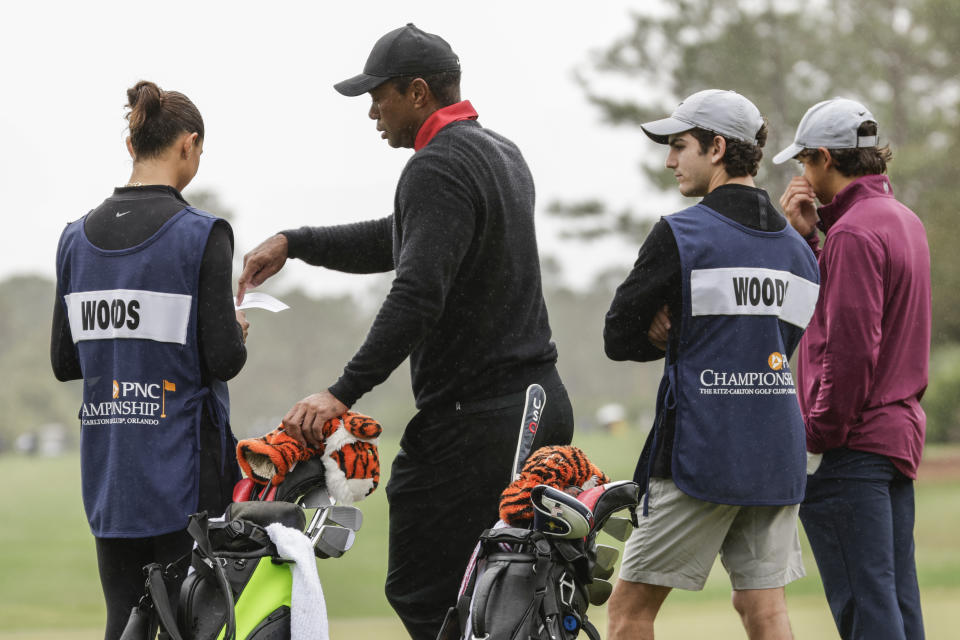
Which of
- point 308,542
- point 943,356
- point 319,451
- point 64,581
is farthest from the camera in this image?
point 943,356

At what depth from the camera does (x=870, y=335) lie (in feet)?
10.5

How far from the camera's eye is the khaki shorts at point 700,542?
307cm

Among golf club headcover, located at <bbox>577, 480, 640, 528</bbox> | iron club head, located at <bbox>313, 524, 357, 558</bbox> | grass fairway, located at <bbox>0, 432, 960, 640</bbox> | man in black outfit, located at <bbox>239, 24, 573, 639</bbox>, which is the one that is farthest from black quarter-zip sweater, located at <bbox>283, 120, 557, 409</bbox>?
grass fairway, located at <bbox>0, 432, 960, 640</bbox>

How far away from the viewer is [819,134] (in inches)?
135

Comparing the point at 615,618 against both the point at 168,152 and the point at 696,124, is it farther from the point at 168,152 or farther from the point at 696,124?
the point at 168,152

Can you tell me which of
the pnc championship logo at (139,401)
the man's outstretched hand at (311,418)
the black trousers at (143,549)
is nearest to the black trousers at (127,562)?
the black trousers at (143,549)

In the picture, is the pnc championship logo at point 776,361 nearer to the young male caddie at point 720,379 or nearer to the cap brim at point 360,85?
the young male caddie at point 720,379

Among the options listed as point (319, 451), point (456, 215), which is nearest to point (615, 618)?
point (319, 451)

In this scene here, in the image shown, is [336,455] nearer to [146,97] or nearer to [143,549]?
[143,549]

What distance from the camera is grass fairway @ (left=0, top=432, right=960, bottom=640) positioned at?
771 cm

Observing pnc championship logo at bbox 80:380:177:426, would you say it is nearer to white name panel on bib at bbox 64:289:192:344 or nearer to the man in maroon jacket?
white name panel on bib at bbox 64:289:192:344

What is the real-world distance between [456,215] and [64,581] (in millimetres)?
15556

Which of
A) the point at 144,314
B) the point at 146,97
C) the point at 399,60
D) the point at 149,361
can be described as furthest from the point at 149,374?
the point at 399,60

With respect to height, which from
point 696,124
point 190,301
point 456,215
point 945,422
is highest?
point 696,124
